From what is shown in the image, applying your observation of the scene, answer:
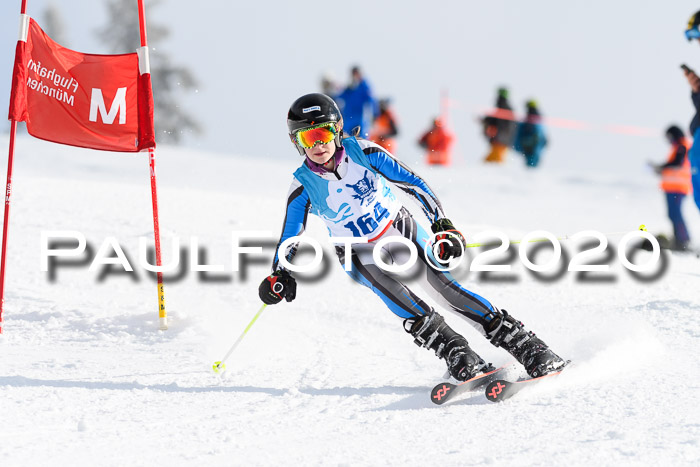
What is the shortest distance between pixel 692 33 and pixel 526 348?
3592 mm

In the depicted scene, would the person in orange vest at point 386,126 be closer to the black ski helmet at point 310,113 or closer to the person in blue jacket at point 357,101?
the person in blue jacket at point 357,101

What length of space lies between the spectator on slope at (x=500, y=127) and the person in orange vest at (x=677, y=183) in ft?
24.8

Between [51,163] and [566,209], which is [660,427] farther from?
[51,163]

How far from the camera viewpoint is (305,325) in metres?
5.34

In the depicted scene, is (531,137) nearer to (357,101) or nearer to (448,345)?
(357,101)

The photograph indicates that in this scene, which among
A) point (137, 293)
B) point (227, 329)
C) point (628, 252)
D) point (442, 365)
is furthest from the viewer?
point (628, 252)

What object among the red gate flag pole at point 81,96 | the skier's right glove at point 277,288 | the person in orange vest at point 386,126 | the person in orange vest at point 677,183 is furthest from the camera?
the person in orange vest at point 386,126

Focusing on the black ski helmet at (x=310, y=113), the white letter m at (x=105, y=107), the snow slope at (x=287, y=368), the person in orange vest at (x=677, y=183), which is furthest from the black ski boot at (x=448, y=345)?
the person in orange vest at (x=677, y=183)

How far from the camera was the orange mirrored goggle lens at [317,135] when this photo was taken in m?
3.70

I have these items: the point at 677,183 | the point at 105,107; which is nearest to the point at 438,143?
the point at 677,183

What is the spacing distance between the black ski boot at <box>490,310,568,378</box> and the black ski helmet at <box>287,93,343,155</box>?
4.30 ft

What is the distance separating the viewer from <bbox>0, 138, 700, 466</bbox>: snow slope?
2842mm

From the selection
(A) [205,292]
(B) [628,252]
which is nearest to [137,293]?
(A) [205,292]

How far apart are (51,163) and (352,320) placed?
1023cm
